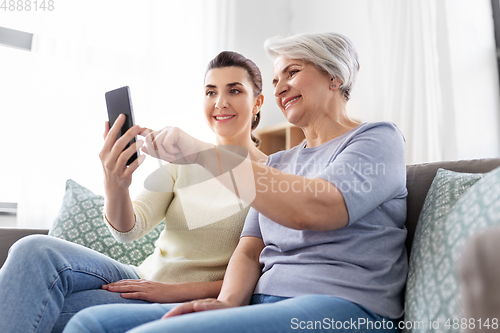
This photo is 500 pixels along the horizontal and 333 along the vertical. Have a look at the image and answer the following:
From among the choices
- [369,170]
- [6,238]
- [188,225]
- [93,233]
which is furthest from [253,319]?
[6,238]

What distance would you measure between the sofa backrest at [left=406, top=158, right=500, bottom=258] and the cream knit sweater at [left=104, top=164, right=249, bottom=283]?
475 millimetres

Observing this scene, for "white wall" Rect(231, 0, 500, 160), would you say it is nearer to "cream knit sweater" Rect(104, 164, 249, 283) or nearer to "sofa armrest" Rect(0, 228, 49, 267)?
"cream knit sweater" Rect(104, 164, 249, 283)

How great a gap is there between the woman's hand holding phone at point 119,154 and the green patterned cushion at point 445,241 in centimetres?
65

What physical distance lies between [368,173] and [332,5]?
250 cm

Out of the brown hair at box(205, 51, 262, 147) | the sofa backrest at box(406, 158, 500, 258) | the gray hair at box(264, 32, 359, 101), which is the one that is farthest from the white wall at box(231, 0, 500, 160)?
the sofa backrest at box(406, 158, 500, 258)

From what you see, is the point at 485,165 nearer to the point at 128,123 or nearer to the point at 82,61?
the point at 128,123

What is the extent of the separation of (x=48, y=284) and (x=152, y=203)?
0.43 m

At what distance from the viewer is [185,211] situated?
47.2 inches

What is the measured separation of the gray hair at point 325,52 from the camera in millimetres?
1003

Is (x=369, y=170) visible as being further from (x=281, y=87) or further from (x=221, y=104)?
(x=221, y=104)

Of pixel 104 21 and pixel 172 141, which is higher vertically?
pixel 104 21

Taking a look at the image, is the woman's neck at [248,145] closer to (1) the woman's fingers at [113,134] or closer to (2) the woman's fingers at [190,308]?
(1) the woman's fingers at [113,134]

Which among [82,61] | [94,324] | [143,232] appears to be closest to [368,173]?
[94,324]

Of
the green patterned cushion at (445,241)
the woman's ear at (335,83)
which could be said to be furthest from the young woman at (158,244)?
the green patterned cushion at (445,241)
